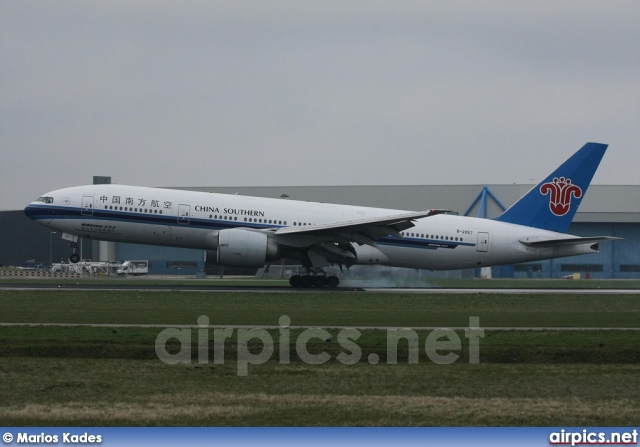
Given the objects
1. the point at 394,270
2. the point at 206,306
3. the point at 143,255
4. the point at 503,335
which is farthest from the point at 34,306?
the point at 143,255

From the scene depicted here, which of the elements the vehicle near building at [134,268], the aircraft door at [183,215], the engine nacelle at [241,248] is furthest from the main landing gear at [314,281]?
the vehicle near building at [134,268]

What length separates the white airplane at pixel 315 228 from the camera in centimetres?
3706

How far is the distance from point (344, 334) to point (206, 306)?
8.66m

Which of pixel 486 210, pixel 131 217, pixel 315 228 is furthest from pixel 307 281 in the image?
pixel 486 210

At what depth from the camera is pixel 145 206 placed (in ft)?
122

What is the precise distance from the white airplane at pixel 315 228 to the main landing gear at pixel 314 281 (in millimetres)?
44

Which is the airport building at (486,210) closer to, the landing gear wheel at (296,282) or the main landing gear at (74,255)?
the main landing gear at (74,255)

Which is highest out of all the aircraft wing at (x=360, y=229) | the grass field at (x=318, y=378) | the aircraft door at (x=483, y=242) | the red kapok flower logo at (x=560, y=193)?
the red kapok flower logo at (x=560, y=193)

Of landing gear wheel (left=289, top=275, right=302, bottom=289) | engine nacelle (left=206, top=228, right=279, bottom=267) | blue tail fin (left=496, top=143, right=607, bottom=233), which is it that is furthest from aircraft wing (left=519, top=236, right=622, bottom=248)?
Result: engine nacelle (left=206, top=228, right=279, bottom=267)

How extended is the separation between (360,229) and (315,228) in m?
1.87

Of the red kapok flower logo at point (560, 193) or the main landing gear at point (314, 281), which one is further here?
the red kapok flower logo at point (560, 193)

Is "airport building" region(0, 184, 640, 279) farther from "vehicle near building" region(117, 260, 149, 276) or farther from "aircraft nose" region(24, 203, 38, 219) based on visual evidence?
"aircraft nose" region(24, 203, 38, 219)

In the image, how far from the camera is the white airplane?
122 feet

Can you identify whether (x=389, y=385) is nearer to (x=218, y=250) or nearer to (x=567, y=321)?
(x=567, y=321)
